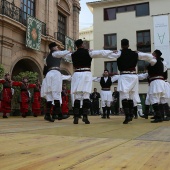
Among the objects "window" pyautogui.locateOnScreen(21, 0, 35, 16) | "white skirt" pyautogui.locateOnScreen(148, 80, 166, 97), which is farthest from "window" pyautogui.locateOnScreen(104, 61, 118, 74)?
"white skirt" pyautogui.locateOnScreen(148, 80, 166, 97)

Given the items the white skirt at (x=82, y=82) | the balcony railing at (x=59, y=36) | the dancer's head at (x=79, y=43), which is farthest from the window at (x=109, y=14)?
the white skirt at (x=82, y=82)

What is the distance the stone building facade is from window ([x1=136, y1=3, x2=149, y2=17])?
6.56 meters

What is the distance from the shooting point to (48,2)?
16.9 meters

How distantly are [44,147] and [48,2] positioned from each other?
16.0 m

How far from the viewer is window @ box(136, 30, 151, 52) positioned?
78.9 ft

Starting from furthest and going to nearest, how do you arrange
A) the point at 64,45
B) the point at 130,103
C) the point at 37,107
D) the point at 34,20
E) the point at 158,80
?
the point at 64,45
the point at 34,20
the point at 37,107
the point at 158,80
the point at 130,103

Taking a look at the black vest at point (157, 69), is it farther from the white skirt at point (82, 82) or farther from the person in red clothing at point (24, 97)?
the person in red clothing at point (24, 97)

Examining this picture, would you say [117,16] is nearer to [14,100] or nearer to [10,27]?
[10,27]

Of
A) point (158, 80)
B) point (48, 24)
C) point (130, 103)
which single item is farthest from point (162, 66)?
point (48, 24)

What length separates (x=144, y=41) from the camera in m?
24.3

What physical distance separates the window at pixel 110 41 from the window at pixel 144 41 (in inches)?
86.9

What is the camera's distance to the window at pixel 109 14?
25.5 m

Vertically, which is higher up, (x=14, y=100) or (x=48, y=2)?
(x=48, y=2)

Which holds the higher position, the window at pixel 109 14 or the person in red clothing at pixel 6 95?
the window at pixel 109 14
